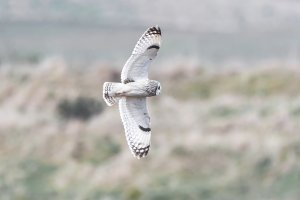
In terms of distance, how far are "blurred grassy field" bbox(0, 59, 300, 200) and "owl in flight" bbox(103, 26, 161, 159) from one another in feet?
28.4

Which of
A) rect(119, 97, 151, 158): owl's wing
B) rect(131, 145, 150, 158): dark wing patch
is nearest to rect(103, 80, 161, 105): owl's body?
rect(119, 97, 151, 158): owl's wing

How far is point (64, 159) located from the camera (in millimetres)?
18406

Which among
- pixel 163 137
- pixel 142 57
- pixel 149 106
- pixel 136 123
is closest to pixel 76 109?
pixel 149 106

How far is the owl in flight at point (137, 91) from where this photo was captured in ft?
24.1

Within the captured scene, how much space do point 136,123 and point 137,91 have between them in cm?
37

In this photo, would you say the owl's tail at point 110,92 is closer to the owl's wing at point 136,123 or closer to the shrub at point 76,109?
the owl's wing at point 136,123

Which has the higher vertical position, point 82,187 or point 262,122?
point 262,122

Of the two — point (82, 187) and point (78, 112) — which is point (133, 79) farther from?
point (78, 112)

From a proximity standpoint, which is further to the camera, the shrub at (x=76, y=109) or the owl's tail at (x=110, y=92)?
the shrub at (x=76, y=109)

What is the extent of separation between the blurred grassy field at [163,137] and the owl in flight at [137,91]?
8.64 m

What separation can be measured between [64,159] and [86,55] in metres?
3.48

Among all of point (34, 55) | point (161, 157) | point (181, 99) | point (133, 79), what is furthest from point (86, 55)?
point (133, 79)

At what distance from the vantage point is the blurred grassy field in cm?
1738

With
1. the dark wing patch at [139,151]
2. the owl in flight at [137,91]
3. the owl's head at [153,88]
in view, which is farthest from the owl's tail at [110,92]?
the dark wing patch at [139,151]
